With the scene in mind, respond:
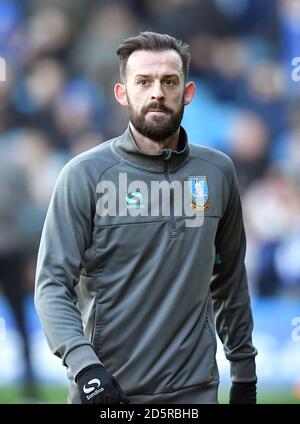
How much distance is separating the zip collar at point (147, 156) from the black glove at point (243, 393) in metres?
0.81

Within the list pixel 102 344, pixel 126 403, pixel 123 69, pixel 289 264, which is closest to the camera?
pixel 126 403

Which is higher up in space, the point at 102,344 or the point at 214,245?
the point at 214,245

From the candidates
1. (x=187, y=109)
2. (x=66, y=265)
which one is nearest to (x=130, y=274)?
(x=66, y=265)

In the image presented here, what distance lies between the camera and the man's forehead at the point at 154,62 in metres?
2.96

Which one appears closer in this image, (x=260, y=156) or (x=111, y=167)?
(x=111, y=167)

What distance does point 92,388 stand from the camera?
2.61 m

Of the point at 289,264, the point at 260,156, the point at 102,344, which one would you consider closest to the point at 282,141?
the point at 260,156

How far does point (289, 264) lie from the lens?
5.88 m

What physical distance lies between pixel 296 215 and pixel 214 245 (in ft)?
9.49

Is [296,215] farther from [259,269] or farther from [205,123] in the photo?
[205,123]

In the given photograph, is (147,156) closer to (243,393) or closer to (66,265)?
(66,265)

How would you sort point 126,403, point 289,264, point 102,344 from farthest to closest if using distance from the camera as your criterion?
point 289,264 < point 102,344 < point 126,403

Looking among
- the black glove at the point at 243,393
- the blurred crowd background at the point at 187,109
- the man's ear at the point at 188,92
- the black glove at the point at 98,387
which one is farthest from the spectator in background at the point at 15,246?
the black glove at the point at 98,387

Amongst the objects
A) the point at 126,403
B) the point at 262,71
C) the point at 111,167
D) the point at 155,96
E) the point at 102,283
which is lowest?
the point at 126,403
